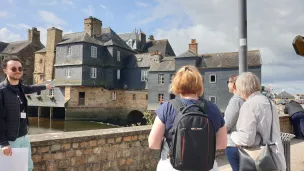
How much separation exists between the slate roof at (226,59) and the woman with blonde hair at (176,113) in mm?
→ 30114

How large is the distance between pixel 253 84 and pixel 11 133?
2982mm

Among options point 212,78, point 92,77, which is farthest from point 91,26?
point 212,78

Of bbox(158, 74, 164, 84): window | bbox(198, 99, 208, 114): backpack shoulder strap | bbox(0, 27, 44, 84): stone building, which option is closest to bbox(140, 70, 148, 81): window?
bbox(158, 74, 164, 84): window

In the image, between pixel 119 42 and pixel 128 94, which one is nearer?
pixel 128 94

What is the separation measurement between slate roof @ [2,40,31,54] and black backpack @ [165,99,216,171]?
163 ft

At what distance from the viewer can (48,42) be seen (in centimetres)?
4038

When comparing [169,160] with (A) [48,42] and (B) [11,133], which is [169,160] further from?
(A) [48,42]

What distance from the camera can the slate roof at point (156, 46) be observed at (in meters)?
45.2

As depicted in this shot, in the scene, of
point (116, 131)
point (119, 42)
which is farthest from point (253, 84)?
point (119, 42)

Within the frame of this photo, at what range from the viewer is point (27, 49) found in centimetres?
4588

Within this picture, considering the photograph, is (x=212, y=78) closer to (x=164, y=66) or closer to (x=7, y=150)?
(x=164, y=66)

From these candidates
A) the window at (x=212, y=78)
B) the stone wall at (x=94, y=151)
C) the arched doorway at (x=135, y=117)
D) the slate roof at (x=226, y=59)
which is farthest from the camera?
the arched doorway at (x=135, y=117)

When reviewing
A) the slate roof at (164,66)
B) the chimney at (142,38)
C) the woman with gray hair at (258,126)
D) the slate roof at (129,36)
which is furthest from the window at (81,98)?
the woman with gray hair at (258,126)

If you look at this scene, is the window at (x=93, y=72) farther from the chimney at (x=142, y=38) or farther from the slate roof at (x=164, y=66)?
the chimney at (x=142, y=38)
